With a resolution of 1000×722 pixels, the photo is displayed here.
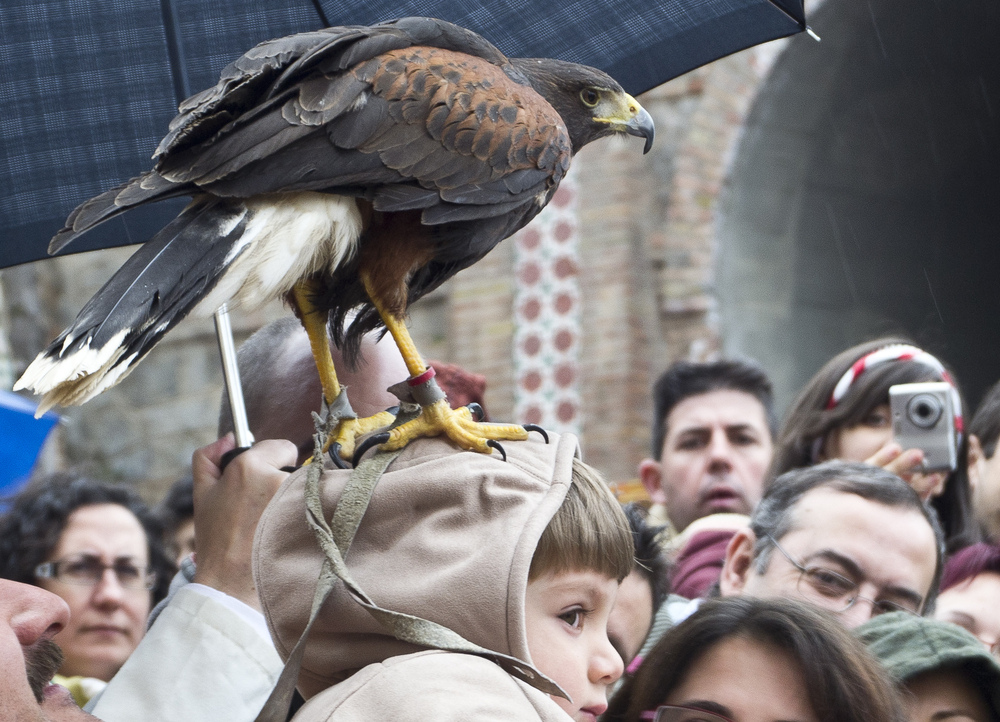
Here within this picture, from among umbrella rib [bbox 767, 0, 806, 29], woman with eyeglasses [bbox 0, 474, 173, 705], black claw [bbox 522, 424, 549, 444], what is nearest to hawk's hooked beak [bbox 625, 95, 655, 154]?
umbrella rib [bbox 767, 0, 806, 29]

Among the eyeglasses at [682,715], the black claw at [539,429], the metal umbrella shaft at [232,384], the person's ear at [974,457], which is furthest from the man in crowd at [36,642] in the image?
the person's ear at [974,457]

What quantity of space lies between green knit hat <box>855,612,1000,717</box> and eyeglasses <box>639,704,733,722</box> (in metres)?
0.35

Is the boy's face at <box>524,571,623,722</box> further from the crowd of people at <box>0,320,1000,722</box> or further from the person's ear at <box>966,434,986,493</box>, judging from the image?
the person's ear at <box>966,434,986,493</box>

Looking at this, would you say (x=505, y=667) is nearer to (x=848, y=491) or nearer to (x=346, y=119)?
(x=346, y=119)

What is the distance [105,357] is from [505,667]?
593 millimetres

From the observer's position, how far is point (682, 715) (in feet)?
5.79

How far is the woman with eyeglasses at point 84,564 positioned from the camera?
3311mm

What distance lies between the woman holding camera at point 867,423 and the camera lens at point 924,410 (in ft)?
0.21

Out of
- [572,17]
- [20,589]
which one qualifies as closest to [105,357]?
[20,589]

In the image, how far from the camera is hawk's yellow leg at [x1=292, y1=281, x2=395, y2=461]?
1731mm

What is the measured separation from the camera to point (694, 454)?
364 centimetres

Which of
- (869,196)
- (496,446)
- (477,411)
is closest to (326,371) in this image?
(477,411)

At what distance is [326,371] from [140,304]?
382 millimetres

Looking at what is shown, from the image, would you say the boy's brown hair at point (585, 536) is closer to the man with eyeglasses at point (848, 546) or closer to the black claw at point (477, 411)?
the black claw at point (477, 411)
